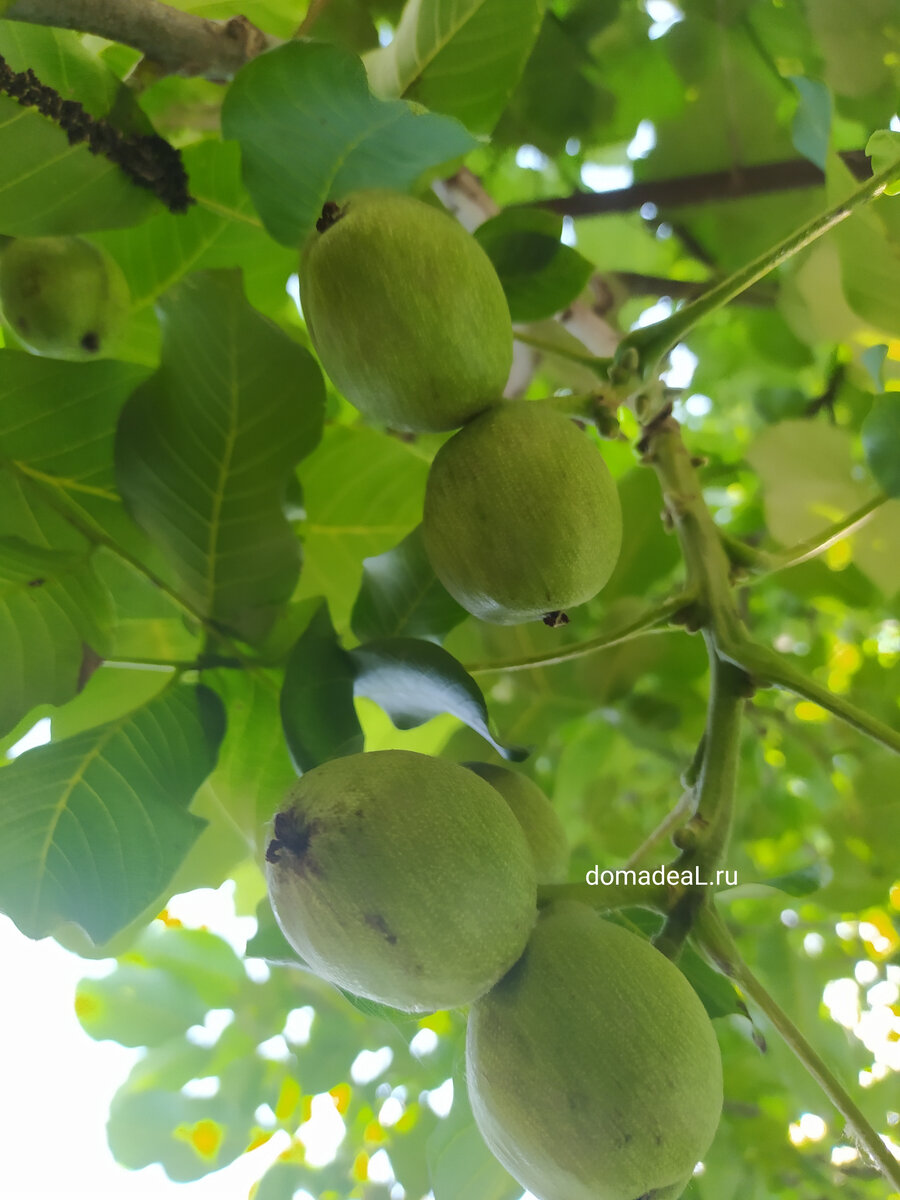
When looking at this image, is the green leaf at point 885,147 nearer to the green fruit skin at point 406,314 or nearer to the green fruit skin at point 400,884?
the green fruit skin at point 406,314

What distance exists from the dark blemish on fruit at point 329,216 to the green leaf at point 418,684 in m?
0.30

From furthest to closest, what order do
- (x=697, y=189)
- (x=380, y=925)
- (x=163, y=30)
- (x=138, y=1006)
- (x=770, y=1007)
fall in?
(x=138, y=1006), (x=697, y=189), (x=163, y=30), (x=770, y=1007), (x=380, y=925)

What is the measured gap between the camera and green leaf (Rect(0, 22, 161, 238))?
596 millimetres

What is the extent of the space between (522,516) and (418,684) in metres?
0.16

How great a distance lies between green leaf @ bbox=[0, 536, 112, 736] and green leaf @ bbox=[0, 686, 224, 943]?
5cm

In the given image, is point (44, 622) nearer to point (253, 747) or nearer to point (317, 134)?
point (253, 747)

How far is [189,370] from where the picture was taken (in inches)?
25.5

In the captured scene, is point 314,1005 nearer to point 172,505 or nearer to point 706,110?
A: point 172,505

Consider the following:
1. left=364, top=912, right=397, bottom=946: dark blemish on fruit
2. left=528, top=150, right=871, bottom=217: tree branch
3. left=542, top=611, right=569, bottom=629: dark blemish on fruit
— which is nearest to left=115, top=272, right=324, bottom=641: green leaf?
left=542, top=611, right=569, bottom=629: dark blemish on fruit

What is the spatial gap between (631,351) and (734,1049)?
105cm

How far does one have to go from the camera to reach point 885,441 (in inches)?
29.1

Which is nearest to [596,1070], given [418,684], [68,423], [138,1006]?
[418,684]

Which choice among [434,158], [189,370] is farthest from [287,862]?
[434,158]

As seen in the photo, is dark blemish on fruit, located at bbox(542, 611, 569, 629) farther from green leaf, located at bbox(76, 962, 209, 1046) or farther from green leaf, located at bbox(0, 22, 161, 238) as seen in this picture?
green leaf, located at bbox(76, 962, 209, 1046)
